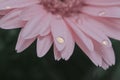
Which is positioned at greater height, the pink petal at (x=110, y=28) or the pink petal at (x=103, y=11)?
the pink petal at (x=103, y=11)

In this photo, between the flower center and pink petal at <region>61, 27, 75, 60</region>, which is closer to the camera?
pink petal at <region>61, 27, 75, 60</region>

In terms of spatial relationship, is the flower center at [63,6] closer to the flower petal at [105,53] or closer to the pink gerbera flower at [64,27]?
the pink gerbera flower at [64,27]

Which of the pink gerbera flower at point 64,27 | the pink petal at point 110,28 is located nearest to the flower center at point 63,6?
the pink gerbera flower at point 64,27

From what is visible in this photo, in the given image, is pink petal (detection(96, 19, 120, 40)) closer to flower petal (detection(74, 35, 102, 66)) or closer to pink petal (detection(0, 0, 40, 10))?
flower petal (detection(74, 35, 102, 66))

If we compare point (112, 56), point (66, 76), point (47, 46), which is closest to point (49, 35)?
point (47, 46)

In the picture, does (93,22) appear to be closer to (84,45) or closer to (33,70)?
(84,45)

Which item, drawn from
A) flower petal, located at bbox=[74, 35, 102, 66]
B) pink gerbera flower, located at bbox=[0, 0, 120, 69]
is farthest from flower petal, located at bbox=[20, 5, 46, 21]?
flower petal, located at bbox=[74, 35, 102, 66]

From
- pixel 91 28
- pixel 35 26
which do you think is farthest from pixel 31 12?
pixel 91 28
